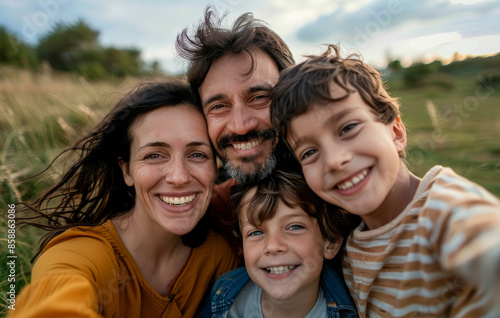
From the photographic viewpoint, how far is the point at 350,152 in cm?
196

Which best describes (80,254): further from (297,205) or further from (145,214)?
(297,205)

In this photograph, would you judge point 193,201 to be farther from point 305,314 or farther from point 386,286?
point 386,286

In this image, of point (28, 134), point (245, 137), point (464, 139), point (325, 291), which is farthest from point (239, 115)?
point (464, 139)

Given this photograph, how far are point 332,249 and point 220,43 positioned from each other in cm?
180

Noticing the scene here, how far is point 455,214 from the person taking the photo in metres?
1.45

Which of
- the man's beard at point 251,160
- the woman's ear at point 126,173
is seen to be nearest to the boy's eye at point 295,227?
the man's beard at point 251,160

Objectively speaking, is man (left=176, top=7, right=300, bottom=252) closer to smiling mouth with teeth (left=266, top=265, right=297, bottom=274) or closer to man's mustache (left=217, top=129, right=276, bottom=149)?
man's mustache (left=217, top=129, right=276, bottom=149)

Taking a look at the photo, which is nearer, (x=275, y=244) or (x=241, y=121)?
(x=275, y=244)

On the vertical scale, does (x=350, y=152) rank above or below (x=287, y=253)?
above

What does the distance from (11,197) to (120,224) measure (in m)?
1.98

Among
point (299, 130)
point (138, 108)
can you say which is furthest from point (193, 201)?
point (299, 130)

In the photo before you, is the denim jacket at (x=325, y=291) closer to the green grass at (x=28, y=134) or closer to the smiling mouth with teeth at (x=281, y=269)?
the smiling mouth with teeth at (x=281, y=269)

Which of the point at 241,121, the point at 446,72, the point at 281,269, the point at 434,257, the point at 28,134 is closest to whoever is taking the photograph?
the point at 434,257

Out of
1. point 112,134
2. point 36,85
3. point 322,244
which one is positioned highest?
point 36,85
